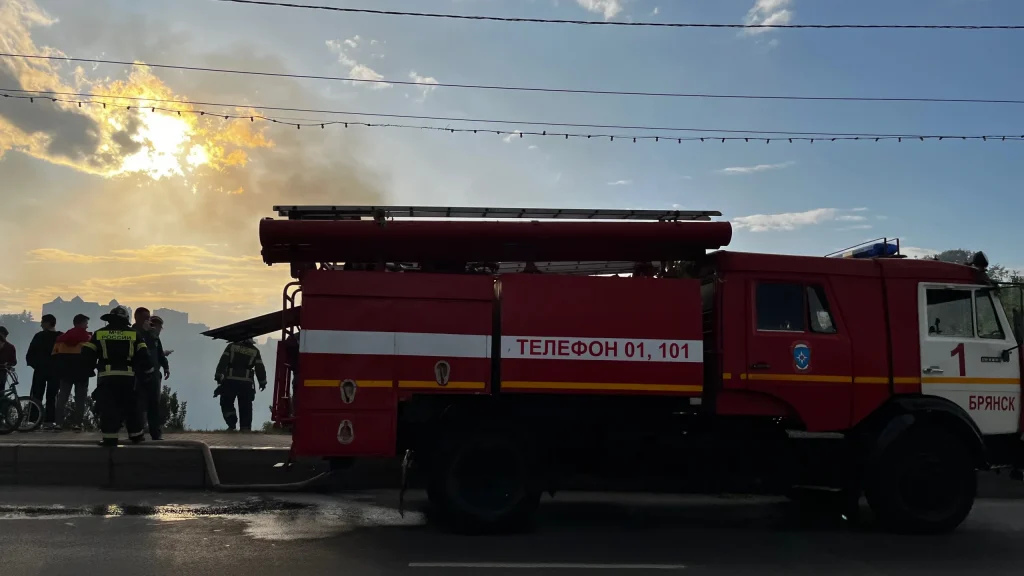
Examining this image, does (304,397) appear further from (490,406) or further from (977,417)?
(977,417)

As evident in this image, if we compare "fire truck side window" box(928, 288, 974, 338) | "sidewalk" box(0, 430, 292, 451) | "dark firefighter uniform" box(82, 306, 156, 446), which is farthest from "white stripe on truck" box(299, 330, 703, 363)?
"dark firefighter uniform" box(82, 306, 156, 446)

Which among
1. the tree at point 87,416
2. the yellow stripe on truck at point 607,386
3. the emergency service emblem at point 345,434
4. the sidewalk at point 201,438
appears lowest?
the sidewalk at point 201,438

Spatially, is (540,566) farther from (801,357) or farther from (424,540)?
(801,357)

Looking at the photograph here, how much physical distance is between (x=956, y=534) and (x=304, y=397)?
6.15m

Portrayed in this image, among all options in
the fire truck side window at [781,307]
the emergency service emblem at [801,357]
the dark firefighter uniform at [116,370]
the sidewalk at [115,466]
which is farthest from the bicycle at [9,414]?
the emergency service emblem at [801,357]

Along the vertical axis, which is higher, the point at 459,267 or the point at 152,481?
the point at 459,267

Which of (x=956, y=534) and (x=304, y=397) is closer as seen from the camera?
(x=304, y=397)

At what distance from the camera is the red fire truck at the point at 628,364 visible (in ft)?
22.6

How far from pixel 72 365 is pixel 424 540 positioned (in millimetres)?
6922

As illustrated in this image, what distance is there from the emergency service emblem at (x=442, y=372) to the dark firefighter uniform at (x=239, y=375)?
598 centimetres

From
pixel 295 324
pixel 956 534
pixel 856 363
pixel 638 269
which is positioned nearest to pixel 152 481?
pixel 295 324

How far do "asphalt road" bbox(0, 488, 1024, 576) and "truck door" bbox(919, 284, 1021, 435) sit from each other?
1178 mm

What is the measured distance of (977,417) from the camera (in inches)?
295

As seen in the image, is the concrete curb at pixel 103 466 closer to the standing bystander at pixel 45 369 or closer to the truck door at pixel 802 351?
the standing bystander at pixel 45 369
